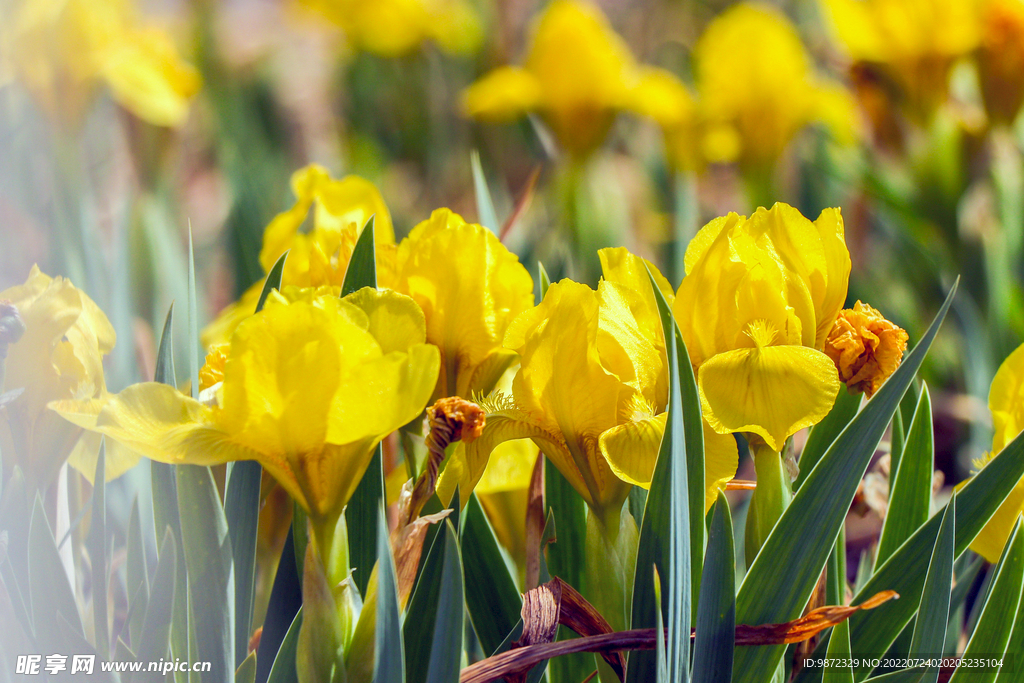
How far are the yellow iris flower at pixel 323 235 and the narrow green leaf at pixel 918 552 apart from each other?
1.17ft

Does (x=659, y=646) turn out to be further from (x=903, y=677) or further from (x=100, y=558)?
(x=100, y=558)

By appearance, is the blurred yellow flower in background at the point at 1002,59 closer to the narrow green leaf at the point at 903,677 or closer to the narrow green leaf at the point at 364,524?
the narrow green leaf at the point at 903,677

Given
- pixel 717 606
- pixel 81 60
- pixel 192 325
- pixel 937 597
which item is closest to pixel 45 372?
pixel 192 325

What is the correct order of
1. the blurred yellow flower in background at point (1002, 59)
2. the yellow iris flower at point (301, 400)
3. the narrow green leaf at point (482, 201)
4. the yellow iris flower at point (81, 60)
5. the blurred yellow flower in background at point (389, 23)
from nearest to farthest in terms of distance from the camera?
the yellow iris flower at point (301, 400), the narrow green leaf at point (482, 201), the yellow iris flower at point (81, 60), the blurred yellow flower in background at point (1002, 59), the blurred yellow flower in background at point (389, 23)

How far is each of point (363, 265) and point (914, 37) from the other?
4.47 feet

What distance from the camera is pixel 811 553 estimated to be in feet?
1.28

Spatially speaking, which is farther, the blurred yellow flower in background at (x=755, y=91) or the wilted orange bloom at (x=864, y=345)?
the blurred yellow flower in background at (x=755, y=91)

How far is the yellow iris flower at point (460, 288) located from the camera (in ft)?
1.46

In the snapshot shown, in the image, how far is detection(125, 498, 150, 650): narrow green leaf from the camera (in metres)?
0.47

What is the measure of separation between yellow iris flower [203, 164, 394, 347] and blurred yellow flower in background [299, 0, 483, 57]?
1894mm

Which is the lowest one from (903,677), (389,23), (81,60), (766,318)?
(903,677)

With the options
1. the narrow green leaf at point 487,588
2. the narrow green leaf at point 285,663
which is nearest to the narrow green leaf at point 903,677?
the narrow green leaf at point 487,588

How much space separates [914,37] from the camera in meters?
1.38

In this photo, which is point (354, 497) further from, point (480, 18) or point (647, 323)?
point (480, 18)
